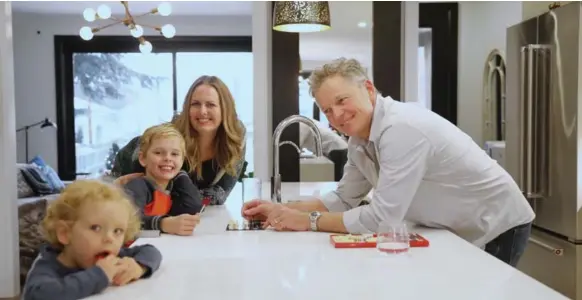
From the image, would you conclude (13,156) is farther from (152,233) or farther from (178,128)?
(152,233)

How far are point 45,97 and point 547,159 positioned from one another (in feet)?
21.8

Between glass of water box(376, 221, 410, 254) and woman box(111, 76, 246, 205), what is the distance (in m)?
0.92

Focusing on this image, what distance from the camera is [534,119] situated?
3549 millimetres

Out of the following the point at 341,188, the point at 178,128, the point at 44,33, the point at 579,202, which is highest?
the point at 44,33

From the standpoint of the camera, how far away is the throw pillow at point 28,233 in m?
4.31

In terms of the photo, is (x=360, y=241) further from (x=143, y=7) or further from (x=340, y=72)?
(x=143, y=7)

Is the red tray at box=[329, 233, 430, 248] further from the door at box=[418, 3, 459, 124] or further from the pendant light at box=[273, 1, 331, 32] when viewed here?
the door at box=[418, 3, 459, 124]

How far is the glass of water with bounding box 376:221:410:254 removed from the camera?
60.8 inches

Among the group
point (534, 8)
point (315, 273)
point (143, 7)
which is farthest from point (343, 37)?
point (143, 7)

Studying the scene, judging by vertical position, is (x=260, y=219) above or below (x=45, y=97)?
below

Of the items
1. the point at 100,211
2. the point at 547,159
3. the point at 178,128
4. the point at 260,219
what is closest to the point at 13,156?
the point at 178,128

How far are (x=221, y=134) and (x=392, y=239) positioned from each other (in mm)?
1032

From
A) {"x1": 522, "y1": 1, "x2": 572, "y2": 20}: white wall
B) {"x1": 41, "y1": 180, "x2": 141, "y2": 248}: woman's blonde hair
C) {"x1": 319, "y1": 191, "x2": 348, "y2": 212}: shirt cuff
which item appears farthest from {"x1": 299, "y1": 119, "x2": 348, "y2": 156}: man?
{"x1": 41, "y1": 180, "x2": 141, "y2": 248}: woman's blonde hair

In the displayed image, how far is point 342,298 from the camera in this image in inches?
45.6
